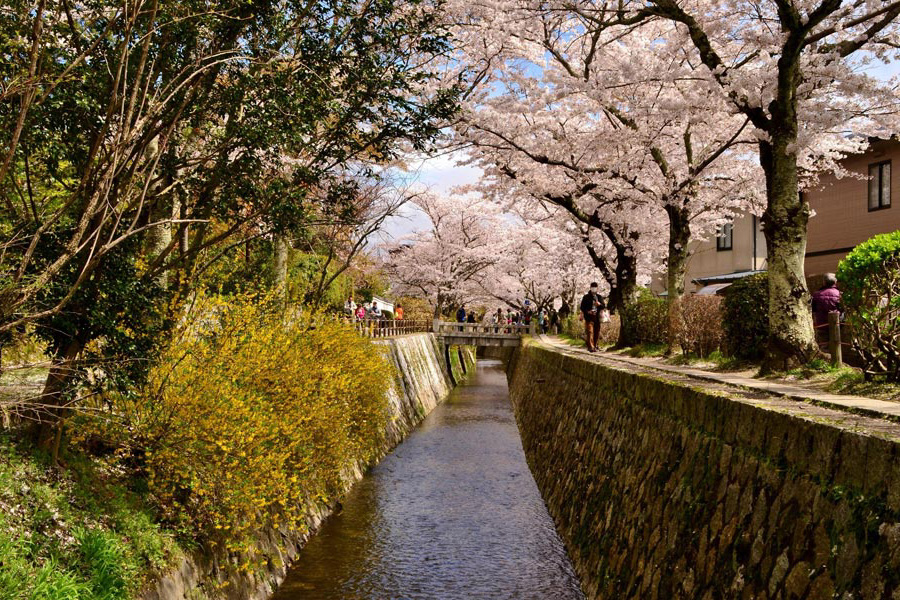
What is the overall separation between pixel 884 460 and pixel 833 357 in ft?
20.3

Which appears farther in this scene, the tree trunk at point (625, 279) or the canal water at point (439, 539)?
the tree trunk at point (625, 279)

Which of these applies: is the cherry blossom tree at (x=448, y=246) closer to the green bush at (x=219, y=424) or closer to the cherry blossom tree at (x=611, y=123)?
the cherry blossom tree at (x=611, y=123)

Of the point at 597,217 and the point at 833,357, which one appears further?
Answer: the point at 597,217

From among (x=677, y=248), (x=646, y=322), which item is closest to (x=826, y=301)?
(x=677, y=248)

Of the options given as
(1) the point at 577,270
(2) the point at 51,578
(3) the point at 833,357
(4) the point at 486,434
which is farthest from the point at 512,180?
(1) the point at 577,270

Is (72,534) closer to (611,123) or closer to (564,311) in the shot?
(611,123)

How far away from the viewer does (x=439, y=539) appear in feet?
40.1

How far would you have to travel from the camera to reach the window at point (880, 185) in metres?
21.1

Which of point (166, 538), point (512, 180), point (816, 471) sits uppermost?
point (512, 180)

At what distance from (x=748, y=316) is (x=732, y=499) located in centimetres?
700

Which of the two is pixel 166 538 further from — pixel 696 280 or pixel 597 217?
pixel 696 280

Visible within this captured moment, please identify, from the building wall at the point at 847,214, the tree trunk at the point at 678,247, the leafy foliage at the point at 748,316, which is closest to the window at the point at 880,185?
the building wall at the point at 847,214

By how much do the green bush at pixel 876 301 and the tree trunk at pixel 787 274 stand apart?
2.14m

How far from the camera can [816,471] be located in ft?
14.6
